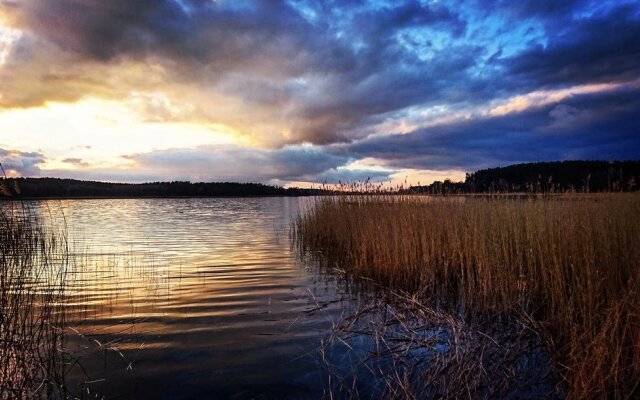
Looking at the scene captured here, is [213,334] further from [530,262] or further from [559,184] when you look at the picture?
[559,184]

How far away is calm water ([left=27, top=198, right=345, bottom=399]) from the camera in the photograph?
4.25 meters

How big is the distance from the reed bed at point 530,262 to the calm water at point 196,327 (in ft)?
6.92

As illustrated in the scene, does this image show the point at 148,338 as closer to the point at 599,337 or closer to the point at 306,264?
the point at 599,337

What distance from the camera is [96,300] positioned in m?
7.73

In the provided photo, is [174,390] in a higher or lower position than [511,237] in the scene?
lower

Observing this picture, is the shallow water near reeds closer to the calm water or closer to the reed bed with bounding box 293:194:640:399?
the calm water

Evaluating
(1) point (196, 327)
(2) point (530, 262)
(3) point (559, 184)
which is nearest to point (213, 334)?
(1) point (196, 327)

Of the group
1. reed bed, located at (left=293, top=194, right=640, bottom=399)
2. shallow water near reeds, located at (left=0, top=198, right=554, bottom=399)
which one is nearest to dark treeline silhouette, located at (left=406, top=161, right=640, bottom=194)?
reed bed, located at (left=293, top=194, right=640, bottom=399)

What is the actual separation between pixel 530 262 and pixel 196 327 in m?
6.05

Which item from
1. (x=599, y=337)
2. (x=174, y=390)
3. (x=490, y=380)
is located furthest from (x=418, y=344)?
(x=174, y=390)

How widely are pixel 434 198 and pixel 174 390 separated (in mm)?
9905

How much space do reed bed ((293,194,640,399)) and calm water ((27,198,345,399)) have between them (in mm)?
2110

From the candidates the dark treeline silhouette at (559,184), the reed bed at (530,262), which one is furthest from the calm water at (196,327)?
the dark treeline silhouette at (559,184)

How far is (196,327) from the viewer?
619 centimetres
